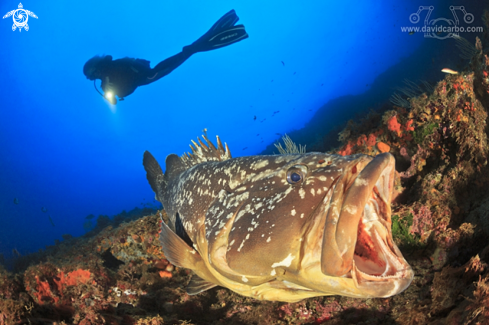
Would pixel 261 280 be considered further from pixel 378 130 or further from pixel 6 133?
pixel 6 133

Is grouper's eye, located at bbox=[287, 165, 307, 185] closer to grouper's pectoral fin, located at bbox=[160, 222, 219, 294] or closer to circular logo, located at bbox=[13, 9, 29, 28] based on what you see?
grouper's pectoral fin, located at bbox=[160, 222, 219, 294]

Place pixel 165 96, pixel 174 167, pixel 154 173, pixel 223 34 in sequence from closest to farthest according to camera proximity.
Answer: pixel 174 167 < pixel 154 173 < pixel 223 34 < pixel 165 96

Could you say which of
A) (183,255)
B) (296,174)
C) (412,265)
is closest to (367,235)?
(296,174)

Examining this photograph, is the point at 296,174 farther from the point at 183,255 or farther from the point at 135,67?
the point at 135,67

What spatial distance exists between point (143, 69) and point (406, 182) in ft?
49.7

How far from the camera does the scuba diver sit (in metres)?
12.8

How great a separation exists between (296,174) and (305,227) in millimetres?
476

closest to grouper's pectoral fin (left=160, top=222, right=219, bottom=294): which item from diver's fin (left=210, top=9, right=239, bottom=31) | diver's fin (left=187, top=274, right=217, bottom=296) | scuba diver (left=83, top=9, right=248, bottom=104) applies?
diver's fin (left=187, top=274, right=217, bottom=296)

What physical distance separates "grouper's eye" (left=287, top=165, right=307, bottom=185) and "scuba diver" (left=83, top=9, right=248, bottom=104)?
13.0 m

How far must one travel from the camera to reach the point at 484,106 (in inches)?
143

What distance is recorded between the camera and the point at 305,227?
5.32ft

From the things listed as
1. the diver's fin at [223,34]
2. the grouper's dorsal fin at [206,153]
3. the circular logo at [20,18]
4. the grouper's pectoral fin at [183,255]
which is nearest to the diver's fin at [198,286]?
the grouper's pectoral fin at [183,255]

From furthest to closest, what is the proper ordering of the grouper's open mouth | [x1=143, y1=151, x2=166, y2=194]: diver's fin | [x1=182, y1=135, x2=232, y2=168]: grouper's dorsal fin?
1. [x1=143, y1=151, x2=166, y2=194]: diver's fin
2. [x1=182, y1=135, x2=232, y2=168]: grouper's dorsal fin
3. the grouper's open mouth

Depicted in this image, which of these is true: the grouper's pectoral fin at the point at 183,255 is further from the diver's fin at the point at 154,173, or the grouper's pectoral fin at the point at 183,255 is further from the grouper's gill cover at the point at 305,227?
the diver's fin at the point at 154,173
